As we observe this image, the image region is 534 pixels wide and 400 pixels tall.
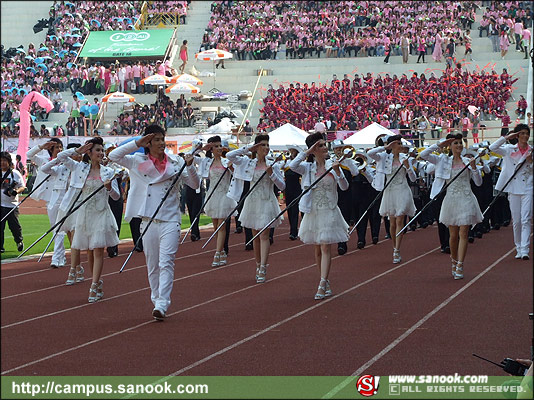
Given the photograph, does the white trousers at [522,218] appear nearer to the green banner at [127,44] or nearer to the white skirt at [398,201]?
the white skirt at [398,201]

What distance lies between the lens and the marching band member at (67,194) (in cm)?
1328

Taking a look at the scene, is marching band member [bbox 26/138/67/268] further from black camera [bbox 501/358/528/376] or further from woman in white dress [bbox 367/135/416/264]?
black camera [bbox 501/358/528/376]

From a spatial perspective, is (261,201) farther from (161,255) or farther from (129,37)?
(129,37)

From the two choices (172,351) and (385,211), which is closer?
(172,351)

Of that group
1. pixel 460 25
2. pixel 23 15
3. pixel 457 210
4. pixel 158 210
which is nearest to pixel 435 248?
pixel 457 210

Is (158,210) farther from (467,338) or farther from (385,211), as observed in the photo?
(385,211)

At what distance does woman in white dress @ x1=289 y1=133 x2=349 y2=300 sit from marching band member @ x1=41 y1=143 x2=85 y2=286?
2.94 m

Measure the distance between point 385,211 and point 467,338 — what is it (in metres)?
7.20

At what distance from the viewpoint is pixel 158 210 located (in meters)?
10.5

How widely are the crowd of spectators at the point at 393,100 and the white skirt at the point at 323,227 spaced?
2578cm

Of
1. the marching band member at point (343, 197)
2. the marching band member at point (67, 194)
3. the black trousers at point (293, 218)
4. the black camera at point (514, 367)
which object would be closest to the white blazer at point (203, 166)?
the marching band member at point (343, 197)

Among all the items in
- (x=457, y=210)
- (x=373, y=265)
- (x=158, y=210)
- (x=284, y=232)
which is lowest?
(x=284, y=232)

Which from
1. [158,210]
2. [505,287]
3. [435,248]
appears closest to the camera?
[158,210]

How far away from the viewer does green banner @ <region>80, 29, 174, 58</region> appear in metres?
51.4
